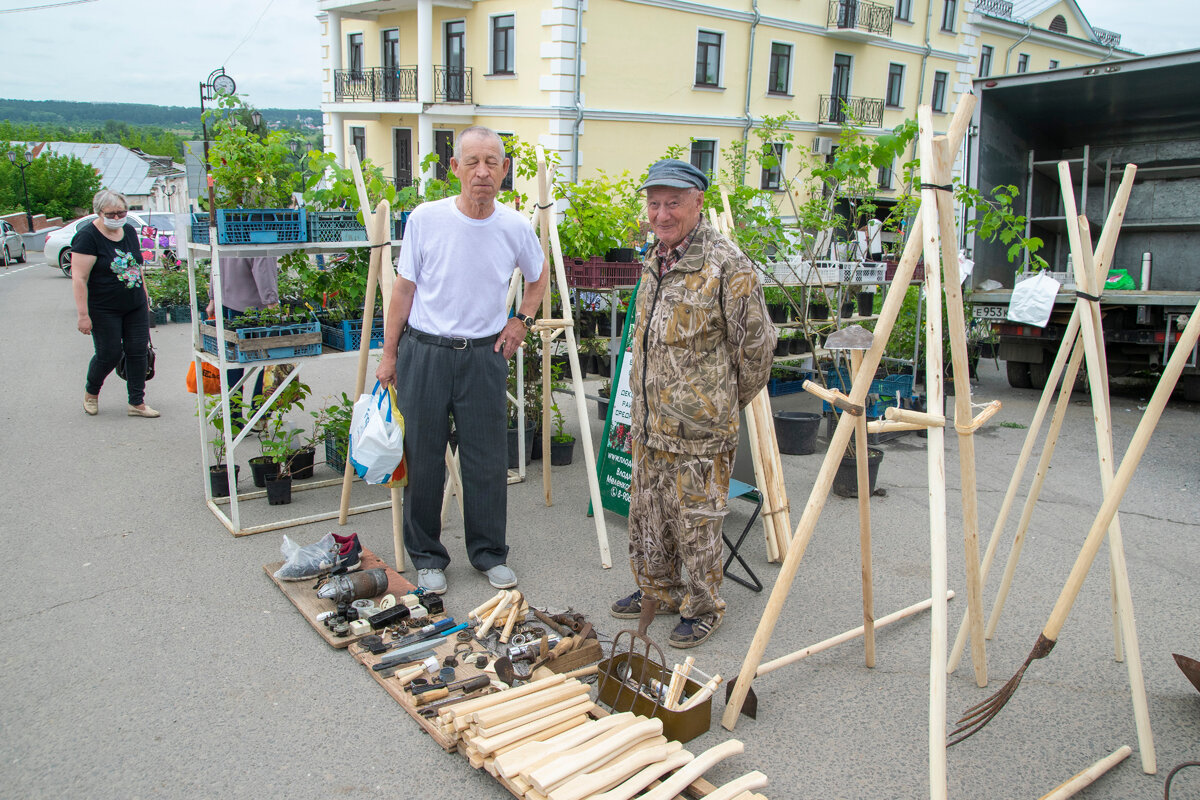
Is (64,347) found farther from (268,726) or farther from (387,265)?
(268,726)

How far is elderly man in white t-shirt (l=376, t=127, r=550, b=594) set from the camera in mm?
3994

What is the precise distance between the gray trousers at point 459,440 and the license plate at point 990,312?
250 inches

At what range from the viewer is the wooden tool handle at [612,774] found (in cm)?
254

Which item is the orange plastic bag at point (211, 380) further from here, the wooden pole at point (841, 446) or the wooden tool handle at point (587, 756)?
the wooden pole at point (841, 446)

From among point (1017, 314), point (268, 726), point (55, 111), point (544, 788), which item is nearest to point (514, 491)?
point (268, 726)

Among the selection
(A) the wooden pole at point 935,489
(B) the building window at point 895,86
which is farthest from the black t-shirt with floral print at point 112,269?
(B) the building window at point 895,86

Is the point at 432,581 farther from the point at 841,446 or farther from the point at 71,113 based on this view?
the point at 71,113

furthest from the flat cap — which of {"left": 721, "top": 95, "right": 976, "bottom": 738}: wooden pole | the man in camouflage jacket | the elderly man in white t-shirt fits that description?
{"left": 721, "top": 95, "right": 976, "bottom": 738}: wooden pole

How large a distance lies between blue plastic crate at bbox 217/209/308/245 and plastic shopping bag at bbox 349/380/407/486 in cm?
132

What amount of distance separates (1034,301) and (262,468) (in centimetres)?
706

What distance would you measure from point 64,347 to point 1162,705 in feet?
41.5

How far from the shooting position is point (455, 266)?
400 centimetres

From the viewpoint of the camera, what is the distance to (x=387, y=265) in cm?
448

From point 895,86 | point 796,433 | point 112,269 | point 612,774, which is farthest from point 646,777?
point 895,86
